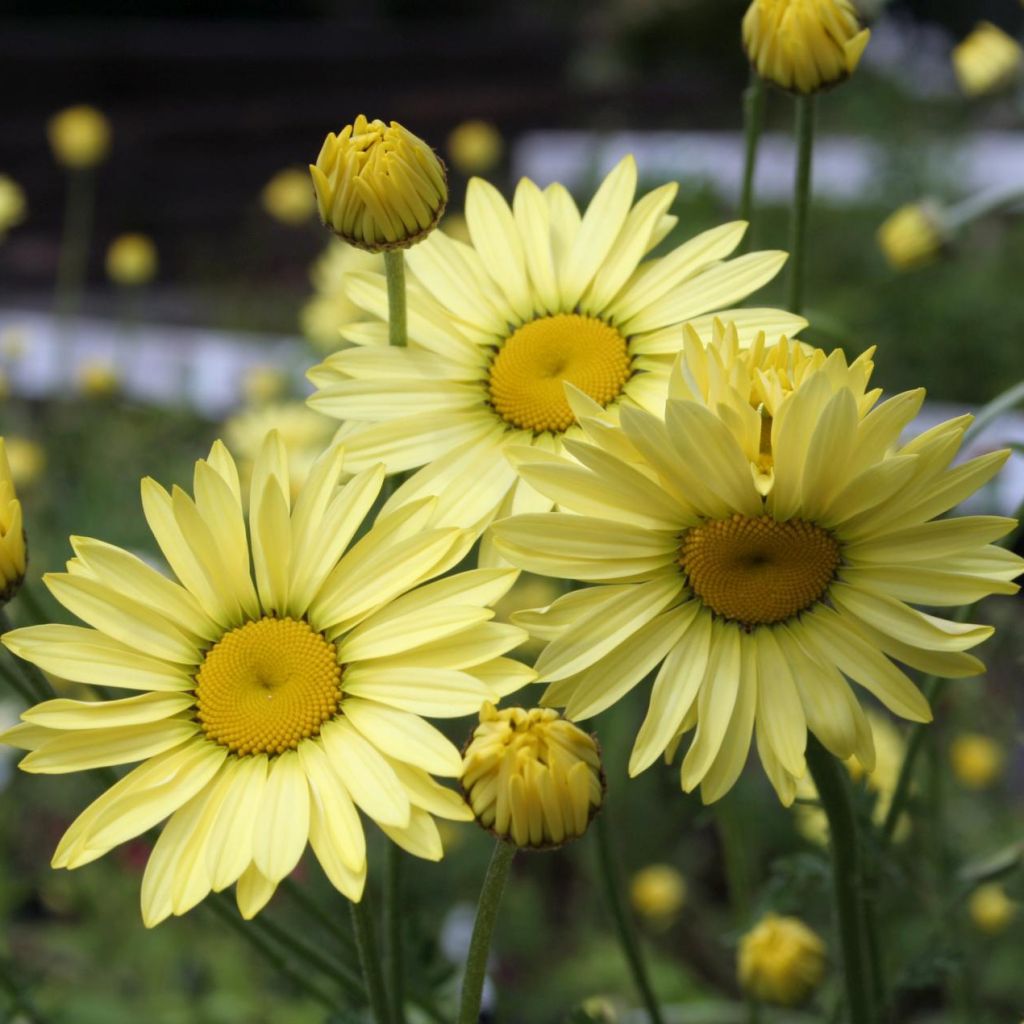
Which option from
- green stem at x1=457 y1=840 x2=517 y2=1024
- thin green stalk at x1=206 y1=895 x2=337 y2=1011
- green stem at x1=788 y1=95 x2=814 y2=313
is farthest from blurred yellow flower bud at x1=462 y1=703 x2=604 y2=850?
green stem at x1=788 y1=95 x2=814 y2=313

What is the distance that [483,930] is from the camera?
456 mm

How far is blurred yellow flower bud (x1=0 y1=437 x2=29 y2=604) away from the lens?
0.52 metres

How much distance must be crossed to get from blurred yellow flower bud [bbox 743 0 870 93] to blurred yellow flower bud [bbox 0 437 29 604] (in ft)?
1.16

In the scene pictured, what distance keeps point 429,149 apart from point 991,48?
3.43ft

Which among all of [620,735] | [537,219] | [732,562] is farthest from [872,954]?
[620,735]

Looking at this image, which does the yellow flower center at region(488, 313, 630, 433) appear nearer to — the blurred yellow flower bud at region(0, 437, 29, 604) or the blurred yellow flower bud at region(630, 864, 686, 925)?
the blurred yellow flower bud at region(0, 437, 29, 604)

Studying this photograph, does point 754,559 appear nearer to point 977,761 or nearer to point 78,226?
point 977,761

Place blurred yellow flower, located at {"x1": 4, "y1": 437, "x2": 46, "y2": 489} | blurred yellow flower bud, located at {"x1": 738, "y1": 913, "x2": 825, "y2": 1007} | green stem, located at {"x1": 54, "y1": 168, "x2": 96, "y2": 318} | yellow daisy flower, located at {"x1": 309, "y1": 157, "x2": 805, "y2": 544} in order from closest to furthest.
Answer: yellow daisy flower, located at {"x1": 309, "y1": 157, "x2": 805, "y2": 544} → blurred yellow flower bud, located at {"x1": 738, "y1": 913, "x2": 825, "y2": 1007} → blurred yellow flower, located at {"x1": 4, "y1": 437, "x2": 46, "y2": 489} → green stem, located at {"x1": 54, "y1": 168, "x2": 96, "y2": 318}

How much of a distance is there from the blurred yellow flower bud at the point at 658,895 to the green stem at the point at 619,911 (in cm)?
65

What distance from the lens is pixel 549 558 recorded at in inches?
18.1

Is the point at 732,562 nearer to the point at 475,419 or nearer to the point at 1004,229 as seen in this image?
the point at 475,419

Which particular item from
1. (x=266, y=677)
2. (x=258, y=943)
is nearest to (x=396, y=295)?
(x=266, y=677)

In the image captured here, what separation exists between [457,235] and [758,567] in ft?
4.92

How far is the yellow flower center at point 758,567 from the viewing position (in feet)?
1.56
